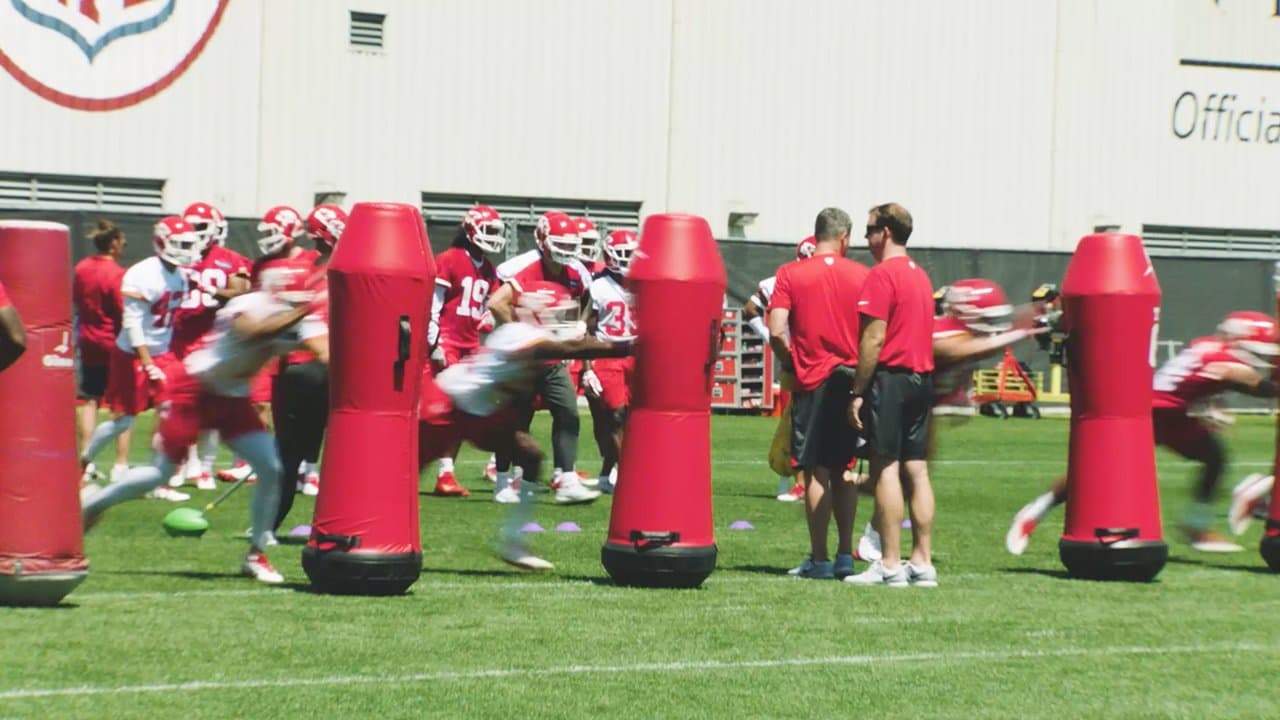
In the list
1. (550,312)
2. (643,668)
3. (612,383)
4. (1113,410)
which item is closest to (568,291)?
(612,383)

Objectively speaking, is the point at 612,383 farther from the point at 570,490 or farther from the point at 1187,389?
the point at 1187,389

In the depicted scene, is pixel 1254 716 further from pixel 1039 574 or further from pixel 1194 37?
pixel 1194 37

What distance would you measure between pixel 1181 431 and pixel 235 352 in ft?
18.6

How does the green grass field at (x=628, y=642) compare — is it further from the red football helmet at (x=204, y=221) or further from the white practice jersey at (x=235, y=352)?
the red football helmet at (x=204, y=221)

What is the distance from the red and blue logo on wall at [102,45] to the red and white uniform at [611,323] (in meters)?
15.6

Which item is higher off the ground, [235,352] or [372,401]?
[235,352]

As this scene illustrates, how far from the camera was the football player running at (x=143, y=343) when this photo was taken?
13.4 meters

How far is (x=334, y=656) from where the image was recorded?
742cm

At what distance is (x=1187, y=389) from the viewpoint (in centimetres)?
1152

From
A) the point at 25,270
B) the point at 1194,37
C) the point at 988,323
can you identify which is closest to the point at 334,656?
the point at 25,270

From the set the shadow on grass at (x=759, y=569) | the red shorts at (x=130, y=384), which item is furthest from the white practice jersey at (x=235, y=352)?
the red shorts at (x=130, y=384)

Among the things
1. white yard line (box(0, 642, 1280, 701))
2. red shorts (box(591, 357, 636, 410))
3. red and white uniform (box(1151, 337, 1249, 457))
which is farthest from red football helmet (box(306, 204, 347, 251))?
white yard line (box(0, 642, 1280, 701))

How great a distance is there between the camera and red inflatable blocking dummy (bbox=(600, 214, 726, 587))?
9.48m

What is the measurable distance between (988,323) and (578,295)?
4.24 meters
